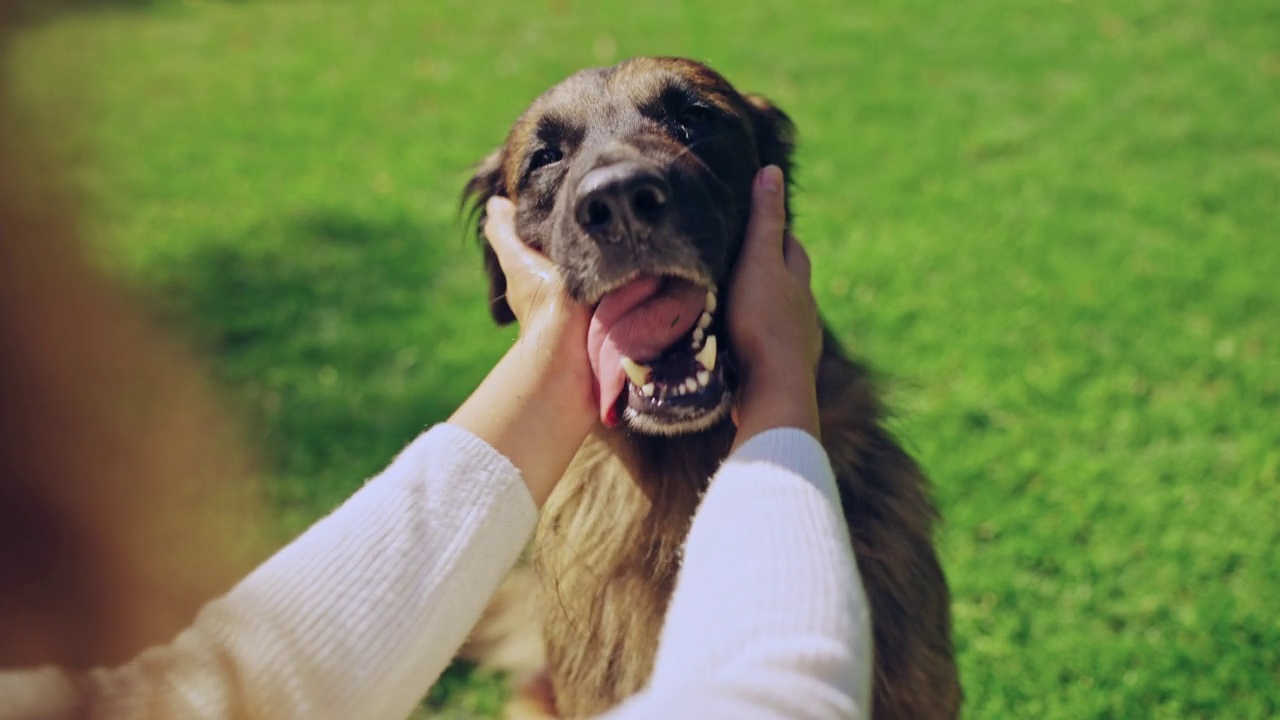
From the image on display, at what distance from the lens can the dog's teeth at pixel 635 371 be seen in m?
2.31

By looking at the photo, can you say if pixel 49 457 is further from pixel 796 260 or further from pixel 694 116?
pixel 694 116

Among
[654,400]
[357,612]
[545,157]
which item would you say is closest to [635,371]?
[654,400]

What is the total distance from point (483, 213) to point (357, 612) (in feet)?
6.69

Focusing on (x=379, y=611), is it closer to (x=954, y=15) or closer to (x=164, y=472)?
(x=164, y=472)

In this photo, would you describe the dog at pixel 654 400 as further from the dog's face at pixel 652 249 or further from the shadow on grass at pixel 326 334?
the shadow on grass at pixel 326 334

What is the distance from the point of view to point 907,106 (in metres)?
7.51

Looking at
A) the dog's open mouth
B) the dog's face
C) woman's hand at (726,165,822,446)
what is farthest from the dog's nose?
woman's hand at (726,165,822,446)

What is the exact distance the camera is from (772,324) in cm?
218

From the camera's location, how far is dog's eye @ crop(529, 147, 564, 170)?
2992 millimetres

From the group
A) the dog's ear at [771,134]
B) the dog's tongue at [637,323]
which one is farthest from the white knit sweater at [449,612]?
the dog's ear at [771,134]

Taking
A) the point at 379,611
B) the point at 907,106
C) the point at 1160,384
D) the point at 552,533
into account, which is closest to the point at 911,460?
the point at 552,533

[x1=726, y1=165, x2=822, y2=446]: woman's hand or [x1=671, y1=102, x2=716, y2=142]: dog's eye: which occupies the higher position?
[x1=671, y1=102, x2=716, y2=142]: dog's eye

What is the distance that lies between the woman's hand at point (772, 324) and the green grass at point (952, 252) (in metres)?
1.00

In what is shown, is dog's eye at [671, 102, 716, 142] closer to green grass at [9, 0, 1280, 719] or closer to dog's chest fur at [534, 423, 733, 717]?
green grass at [9, 0, 1280, 719]
